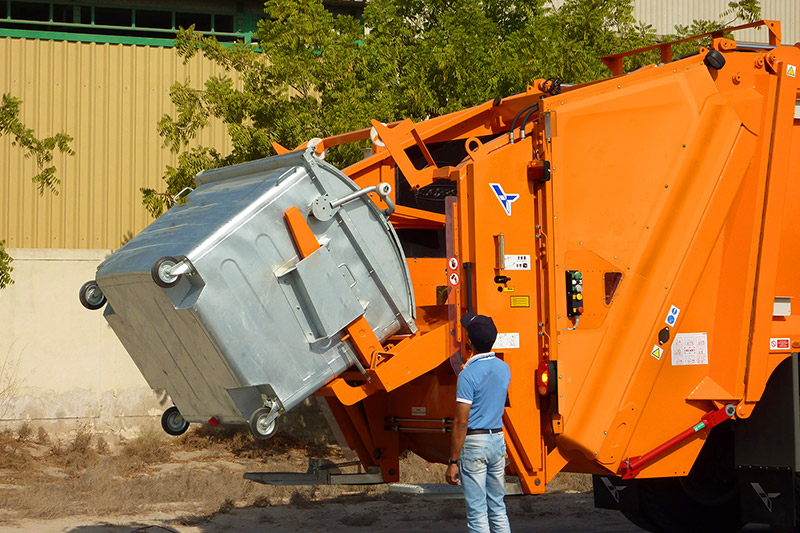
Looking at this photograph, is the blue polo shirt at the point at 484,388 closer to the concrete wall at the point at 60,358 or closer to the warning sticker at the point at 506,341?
the warning sticker at the point at 506,341

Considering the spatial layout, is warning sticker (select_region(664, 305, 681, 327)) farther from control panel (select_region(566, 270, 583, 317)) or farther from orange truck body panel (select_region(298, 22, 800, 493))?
control panel (select_region(566, 270, 583, 317))

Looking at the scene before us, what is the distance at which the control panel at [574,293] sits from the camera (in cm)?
566

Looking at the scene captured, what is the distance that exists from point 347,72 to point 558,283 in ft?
22.5

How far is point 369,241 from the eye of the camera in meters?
5.67

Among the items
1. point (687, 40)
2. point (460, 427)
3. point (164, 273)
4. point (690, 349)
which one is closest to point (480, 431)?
point (460, 427)

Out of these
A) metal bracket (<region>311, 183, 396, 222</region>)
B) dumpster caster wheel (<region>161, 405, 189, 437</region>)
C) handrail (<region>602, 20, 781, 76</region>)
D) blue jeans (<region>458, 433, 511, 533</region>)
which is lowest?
blue jeans (<region>458, 433, 511, 533</region>)

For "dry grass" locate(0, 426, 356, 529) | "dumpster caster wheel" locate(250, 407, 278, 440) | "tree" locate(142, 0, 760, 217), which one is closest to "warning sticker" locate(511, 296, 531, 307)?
"dumpster caster wheel" locate(250, 407, 278, 440)

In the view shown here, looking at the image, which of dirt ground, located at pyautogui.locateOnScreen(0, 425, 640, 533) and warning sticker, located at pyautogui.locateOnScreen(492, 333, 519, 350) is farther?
dirt ground, located at pyautogui.locateOnScreen(0, 425, 640, 533)

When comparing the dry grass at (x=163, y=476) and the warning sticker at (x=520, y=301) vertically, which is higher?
the warning sticker at (x=520, y=301)

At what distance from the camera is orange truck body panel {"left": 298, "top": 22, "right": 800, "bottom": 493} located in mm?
5648

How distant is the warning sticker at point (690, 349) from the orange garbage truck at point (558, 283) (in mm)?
15

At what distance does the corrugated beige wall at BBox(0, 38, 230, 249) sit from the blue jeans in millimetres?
10683

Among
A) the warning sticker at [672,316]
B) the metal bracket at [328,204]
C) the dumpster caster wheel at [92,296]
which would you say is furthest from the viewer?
the warning sticker at [672,316]

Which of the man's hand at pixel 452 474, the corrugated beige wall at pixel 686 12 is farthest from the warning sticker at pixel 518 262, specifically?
the corrugated beige wall at pixel 686 12
